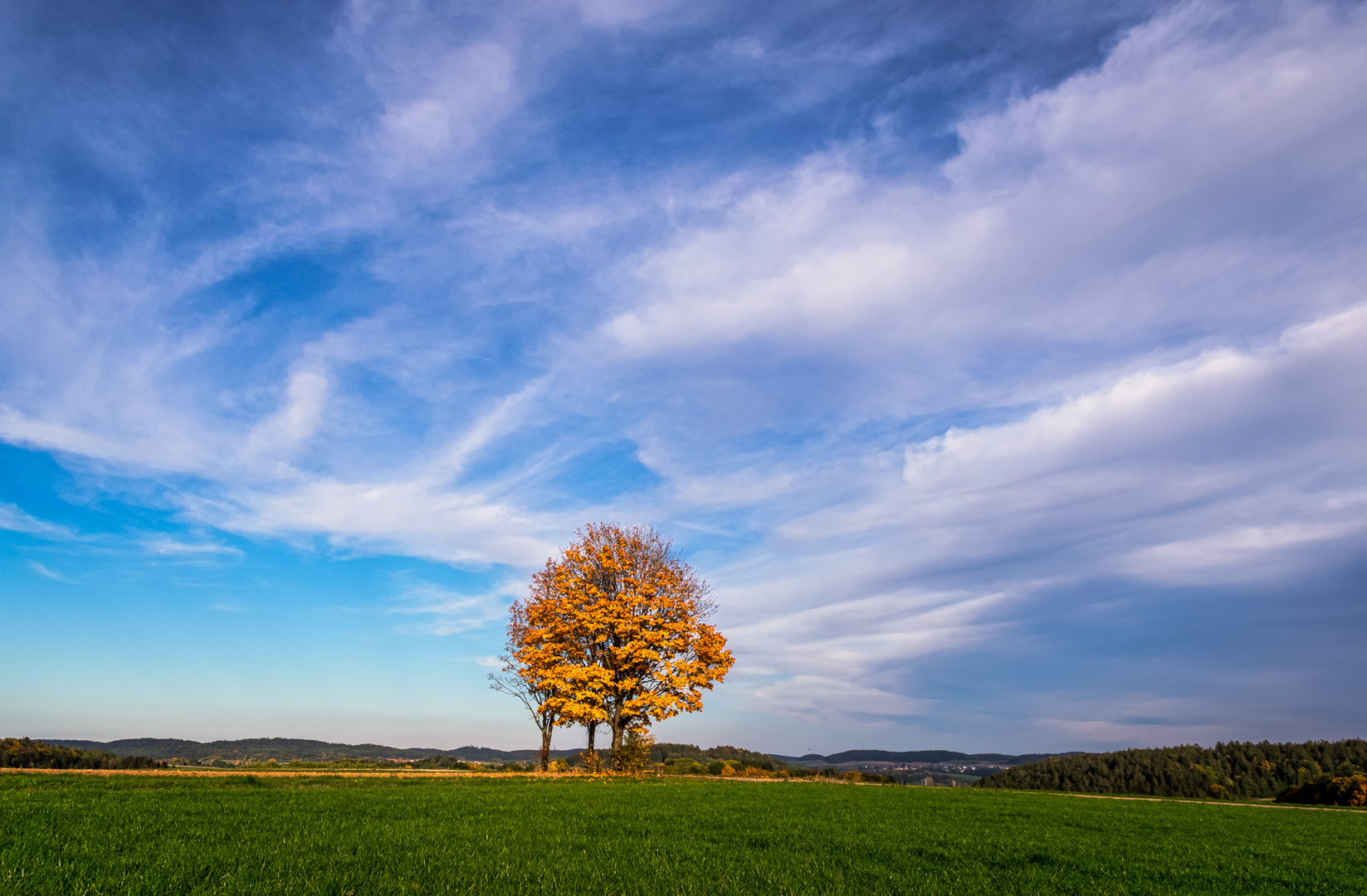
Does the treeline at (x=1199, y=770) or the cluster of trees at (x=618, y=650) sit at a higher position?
the cluster of trees at (x=618, y=650)

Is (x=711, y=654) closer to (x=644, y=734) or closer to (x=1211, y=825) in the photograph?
(x=644, y=734)

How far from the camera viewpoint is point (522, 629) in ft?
137

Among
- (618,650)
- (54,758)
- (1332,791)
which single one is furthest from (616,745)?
(1332,791)

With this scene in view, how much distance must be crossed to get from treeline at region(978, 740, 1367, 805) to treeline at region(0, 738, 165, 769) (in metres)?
58.4

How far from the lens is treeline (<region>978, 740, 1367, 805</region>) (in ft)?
176

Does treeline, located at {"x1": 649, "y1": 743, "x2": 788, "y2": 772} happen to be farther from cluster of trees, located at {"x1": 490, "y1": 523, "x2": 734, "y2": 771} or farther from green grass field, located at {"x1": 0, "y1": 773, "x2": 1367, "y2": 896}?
green grass field, located at {"x1": 0, "y1": 773, "x2": 1367, "y2": 896}

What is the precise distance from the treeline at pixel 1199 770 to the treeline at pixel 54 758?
5843 cm

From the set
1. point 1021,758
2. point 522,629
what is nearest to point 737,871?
point 522,629

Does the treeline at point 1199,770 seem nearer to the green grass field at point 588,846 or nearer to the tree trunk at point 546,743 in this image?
the tree trunk at point 546,743

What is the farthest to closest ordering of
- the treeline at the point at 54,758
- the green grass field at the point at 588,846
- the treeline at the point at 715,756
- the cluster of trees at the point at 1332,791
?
the treeline at the point at 715,756, the cluster of trees at the point at 1332,791, the treeline at the point at 54,758, the green grass field at the point at 588,846

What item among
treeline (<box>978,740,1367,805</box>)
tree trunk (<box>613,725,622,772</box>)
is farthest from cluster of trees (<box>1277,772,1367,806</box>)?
tree trunk (<box>613,725,622,772</box>)

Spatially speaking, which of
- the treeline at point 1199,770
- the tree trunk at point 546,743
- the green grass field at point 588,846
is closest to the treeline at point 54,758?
the green grass field at point 588,846

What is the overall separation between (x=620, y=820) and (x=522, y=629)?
99.1ft

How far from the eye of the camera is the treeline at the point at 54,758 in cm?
2467
